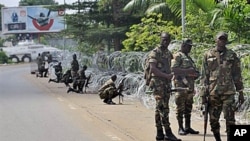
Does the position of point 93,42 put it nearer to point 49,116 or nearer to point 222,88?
point 49,116

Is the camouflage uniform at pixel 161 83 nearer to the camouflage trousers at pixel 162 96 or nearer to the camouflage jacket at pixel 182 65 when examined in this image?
the camouflage trousers at pixel 162 96

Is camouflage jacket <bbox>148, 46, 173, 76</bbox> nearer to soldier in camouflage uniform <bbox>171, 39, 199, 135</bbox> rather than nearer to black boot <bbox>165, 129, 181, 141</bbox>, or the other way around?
soldier in camouflage uniform <bbox>171, 39, 199, 135</bbox>

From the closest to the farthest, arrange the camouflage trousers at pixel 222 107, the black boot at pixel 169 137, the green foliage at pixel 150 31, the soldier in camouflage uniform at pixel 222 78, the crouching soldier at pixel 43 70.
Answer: the soldier in camouflage uniform at pixel 222 78 → the camouflage trousers at pixel 222 107 → the black boot at pixel 169 137 → the green foliage at pixel 150 31 → the crouching soldier at pixel 43 70

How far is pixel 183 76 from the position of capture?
465 inches

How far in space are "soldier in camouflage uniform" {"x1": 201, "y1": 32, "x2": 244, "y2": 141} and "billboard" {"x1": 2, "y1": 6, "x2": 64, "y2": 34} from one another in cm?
7346

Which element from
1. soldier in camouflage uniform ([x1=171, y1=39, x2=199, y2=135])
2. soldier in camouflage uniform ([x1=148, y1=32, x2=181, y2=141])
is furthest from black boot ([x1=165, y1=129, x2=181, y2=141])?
soldier in camouflage uniform ([x1=171, y1=39, x2=199, y2=135])

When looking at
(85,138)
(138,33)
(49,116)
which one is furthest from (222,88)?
(138,33)

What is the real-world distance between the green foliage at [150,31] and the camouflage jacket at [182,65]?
967 cm

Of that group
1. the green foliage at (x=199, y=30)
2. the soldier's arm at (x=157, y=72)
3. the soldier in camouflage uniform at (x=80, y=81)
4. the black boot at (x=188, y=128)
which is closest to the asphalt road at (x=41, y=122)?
the black boot at (x=188, y=128)

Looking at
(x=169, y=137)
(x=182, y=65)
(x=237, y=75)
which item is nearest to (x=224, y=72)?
(x=237, y=75)

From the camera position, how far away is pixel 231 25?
663 inches

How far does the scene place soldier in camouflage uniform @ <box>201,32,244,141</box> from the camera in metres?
9.58

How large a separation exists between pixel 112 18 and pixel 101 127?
16.9 m

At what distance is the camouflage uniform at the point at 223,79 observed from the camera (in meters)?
9.59
